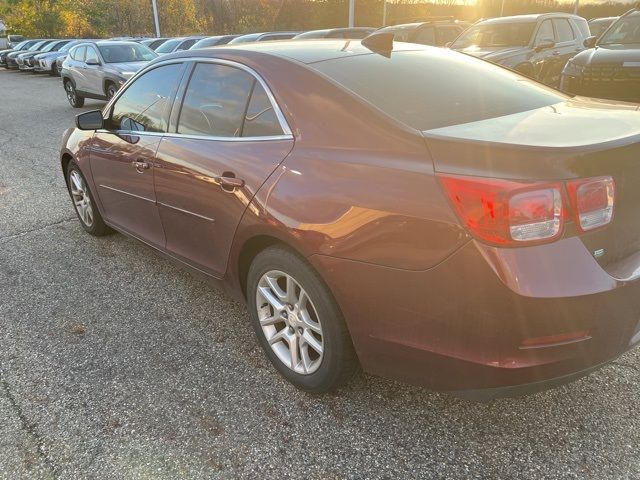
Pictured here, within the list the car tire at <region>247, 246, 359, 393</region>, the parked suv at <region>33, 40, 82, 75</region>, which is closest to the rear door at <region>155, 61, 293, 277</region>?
the car tire at <region>247, 246, 359, 393</region>

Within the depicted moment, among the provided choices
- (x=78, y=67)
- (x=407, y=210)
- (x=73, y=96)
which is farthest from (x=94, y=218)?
(x=73, y=96)

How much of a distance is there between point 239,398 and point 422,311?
1.11 metres

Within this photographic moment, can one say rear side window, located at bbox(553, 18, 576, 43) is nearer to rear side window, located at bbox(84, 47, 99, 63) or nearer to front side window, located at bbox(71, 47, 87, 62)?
rear side window, located at bbox(84, 47, 99, 63)

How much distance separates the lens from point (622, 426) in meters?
2.20

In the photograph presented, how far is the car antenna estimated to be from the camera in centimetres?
291

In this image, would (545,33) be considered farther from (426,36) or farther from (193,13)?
(193,13)

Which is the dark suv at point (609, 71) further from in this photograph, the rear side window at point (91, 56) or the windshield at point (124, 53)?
the rear side window at point (91, 56)

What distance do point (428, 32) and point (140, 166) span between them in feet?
37.5

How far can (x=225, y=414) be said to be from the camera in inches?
94.3

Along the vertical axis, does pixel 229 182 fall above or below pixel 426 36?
above

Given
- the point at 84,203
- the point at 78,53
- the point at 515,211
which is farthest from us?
the point at 78,53

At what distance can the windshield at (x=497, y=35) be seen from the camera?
941 cm

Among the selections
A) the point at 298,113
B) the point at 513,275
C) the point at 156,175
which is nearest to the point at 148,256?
the point at 156,175

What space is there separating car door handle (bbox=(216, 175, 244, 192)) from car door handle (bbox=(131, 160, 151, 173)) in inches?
33.6
